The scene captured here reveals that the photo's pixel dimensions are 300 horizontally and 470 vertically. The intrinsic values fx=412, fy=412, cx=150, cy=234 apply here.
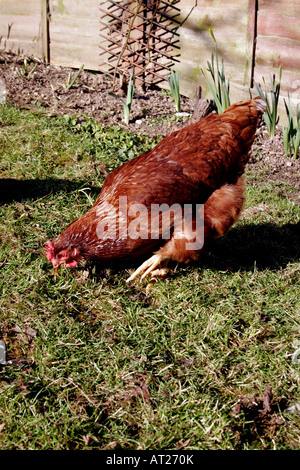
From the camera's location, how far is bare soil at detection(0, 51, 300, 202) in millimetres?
4410

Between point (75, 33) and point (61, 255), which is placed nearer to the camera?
point (61, 255)

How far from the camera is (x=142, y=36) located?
17.9ft

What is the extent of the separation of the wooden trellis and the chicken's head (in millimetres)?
3417

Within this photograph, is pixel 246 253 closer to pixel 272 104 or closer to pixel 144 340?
pixel 144 340

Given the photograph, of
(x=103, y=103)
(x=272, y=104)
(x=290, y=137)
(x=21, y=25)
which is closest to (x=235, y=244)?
(x=290, y=137)

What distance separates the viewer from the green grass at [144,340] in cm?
195

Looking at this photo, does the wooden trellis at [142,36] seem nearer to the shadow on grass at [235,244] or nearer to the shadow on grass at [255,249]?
the shadow on grass at [235,244]

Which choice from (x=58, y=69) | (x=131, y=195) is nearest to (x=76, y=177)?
(x=131, y=195)

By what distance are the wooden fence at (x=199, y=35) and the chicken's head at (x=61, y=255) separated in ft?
10.5

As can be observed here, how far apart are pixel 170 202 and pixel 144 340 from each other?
90 cm

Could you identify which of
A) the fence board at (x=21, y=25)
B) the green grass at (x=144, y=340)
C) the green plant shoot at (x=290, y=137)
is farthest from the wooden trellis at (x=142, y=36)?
the green grass at (x=144, y=340)

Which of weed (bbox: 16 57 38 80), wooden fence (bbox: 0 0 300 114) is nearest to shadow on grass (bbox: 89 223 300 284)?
wooden fence (bbox: 0 0 300 114)

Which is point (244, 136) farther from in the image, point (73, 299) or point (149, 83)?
point (149, 83)

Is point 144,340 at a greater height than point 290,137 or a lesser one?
lesser
